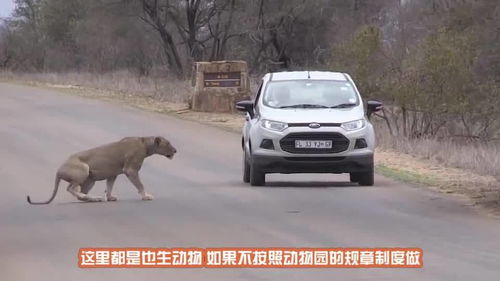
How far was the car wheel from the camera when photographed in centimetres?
1593

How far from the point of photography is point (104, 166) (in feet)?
44.7

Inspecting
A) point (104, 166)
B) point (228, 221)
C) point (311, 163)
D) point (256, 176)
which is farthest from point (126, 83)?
point (228, 221)

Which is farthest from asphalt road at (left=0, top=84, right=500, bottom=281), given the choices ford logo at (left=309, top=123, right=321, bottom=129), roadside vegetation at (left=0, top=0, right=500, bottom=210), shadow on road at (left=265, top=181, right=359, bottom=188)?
roadside vegetation at (left=0, top=0, right=500, bottom=210)

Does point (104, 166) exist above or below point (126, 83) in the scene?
above

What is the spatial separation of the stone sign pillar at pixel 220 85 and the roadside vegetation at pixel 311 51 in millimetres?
1223

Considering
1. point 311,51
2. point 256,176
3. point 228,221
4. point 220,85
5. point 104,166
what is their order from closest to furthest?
point 228,221, point 104,166, point 256,176, point 220,85, point 311,51

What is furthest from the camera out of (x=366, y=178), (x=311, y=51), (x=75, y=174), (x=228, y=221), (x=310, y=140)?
(x=311, y=51)

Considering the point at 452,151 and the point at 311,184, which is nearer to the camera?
the point at 311,184

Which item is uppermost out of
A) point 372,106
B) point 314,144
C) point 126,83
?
point 372,106

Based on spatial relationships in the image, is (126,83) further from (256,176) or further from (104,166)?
(104,166)

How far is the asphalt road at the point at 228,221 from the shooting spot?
9031 millimetres

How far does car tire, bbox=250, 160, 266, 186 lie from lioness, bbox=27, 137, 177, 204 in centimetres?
218

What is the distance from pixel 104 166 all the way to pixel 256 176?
2.98 m

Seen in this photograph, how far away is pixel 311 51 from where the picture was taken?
1962 inches
